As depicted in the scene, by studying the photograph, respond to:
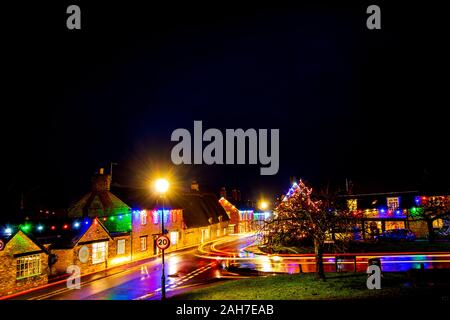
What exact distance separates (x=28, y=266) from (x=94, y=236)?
712 centimetres

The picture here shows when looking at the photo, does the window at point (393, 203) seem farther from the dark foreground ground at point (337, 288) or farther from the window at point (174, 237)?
the dark foreground ground at point (337, 288)

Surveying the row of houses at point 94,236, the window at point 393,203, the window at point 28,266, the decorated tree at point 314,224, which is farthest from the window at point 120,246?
the window at point 393,203

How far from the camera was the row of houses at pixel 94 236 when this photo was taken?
2272cm

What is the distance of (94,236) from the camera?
30250 mm

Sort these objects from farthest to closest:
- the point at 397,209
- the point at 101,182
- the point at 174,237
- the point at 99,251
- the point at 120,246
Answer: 1. the point at 397,209
2. the point at 174,237
3. the point at 101,182
4. the point at 120,246
5. the point at 99,251

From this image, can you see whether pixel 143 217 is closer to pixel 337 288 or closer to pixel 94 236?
pixel 94 236

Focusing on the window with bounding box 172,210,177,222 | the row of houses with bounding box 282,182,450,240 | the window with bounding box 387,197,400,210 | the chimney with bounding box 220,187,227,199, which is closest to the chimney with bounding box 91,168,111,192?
the window with bounding box 172,210,177,222

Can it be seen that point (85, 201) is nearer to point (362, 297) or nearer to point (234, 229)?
point (362, 297)

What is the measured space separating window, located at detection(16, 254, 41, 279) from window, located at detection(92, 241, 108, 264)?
5955 millimetres

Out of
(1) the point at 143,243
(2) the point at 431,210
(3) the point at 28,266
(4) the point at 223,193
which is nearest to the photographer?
(3) the point at 28,266

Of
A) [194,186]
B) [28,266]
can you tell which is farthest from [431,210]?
[194,186]

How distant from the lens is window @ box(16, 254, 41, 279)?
22672 mm
